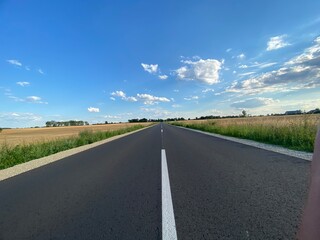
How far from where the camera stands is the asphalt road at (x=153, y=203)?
350 centimetres

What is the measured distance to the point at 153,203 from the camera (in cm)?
Result: 480

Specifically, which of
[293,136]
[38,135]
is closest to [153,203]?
[293,136]

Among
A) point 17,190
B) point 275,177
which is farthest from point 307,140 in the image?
point 17,190

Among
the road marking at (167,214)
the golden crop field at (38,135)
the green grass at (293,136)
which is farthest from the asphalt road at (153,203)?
the golden crop field at (38,135)

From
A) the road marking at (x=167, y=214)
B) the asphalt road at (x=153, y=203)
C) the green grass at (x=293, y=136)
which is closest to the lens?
the road marking at (x=167, y=214)

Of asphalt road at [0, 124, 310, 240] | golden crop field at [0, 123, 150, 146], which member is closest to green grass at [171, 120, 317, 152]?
asphalt road at [0, 124, 310, 240]

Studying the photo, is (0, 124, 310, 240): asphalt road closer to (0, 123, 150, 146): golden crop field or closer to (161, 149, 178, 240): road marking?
(161, 149, 178, 240): road marking

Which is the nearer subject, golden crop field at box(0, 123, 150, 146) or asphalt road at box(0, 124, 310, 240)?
asphalt road at box(0, 124, 310, 240)

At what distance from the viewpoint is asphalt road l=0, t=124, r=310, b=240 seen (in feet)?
11.5

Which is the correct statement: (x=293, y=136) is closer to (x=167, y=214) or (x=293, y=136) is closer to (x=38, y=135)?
(x=167, y=214)

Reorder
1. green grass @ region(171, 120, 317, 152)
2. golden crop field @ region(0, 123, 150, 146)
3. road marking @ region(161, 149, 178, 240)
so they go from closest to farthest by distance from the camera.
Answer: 1. road marking @ region(161, 149, 178, 240)
2. green grass @ region(171, 120, 317, 152)
3. golden crop field @ region(0, 123, 150, 146)

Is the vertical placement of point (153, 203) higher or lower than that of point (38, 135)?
lower

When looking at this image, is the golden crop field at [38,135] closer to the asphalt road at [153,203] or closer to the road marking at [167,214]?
the asphalt road at [153,203]

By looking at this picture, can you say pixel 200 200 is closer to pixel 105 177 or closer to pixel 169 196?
pixel 169 196
